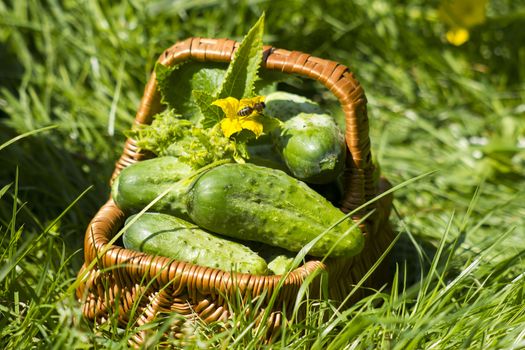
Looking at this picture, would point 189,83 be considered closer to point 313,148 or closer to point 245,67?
point 245,67

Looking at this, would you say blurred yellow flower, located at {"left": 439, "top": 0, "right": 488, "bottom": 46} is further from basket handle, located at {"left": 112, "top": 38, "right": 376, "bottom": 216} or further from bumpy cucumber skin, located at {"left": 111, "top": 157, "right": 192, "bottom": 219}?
bumpy cucumber skin, located at {"left": 111, "top": 157, "right": 192, "bottom": 219}

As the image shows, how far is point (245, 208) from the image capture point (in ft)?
5.35

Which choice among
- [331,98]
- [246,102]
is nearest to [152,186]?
[246,102]

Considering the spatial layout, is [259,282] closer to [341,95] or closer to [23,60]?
[341,95]

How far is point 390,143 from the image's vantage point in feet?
10.0

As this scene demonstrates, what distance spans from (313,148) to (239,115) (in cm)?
20

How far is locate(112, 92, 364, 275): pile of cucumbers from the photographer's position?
162 cm

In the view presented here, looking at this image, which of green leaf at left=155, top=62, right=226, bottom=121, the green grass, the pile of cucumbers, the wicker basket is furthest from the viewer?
the green grass

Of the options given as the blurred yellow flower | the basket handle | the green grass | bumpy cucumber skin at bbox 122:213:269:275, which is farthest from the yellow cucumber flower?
the blurred yellow flower

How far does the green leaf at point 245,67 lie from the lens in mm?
A: 1726

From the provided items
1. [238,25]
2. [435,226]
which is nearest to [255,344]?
[435,226]

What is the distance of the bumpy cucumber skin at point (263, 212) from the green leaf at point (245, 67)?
0.21 m

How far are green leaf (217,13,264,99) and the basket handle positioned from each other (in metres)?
0.04

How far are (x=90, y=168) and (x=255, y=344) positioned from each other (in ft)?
4.20
